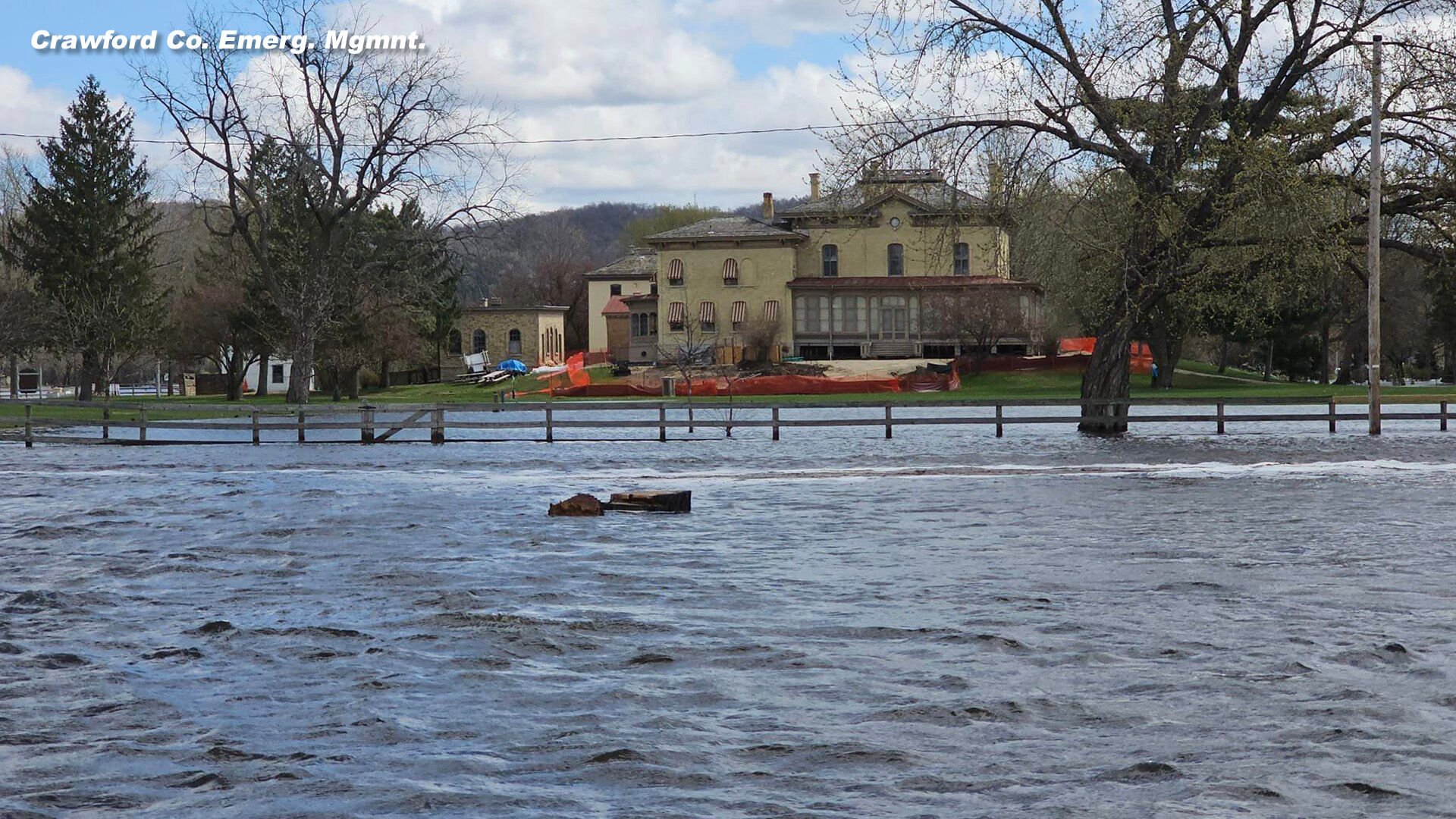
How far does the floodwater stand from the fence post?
53.1 feet

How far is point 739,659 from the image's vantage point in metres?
10.1

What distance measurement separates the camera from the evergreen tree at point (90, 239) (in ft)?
226

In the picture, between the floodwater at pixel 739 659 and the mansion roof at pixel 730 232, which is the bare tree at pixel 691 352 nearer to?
the mansion roof at pixel 730 232

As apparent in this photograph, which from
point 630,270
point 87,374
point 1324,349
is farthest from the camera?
point 630,270

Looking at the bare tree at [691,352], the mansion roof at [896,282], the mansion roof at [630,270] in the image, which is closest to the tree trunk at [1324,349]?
the mansion roof at [896,282]

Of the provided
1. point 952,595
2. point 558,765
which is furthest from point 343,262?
point 558,765

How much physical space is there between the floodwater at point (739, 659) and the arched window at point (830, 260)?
5951 cm

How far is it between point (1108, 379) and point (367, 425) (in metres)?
19.6

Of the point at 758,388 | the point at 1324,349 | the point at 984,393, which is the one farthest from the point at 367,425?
the point at 1324,349

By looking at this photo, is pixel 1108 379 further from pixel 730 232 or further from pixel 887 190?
pixel 730 232

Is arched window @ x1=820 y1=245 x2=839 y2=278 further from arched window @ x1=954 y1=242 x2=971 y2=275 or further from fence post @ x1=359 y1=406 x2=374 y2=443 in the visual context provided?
fence post @ x1=359 y1=406 x2=374 y2=443

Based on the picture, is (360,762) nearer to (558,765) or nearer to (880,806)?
(558,765)

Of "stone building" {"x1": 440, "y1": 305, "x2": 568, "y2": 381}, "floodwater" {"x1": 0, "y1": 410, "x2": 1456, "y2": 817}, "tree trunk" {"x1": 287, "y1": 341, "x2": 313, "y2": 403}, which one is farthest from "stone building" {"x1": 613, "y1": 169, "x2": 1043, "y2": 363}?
"floodwater" {"x1": 0, "y1": 410, "x2": 1456, "y2": 817}

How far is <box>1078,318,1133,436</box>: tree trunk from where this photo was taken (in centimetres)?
3769
